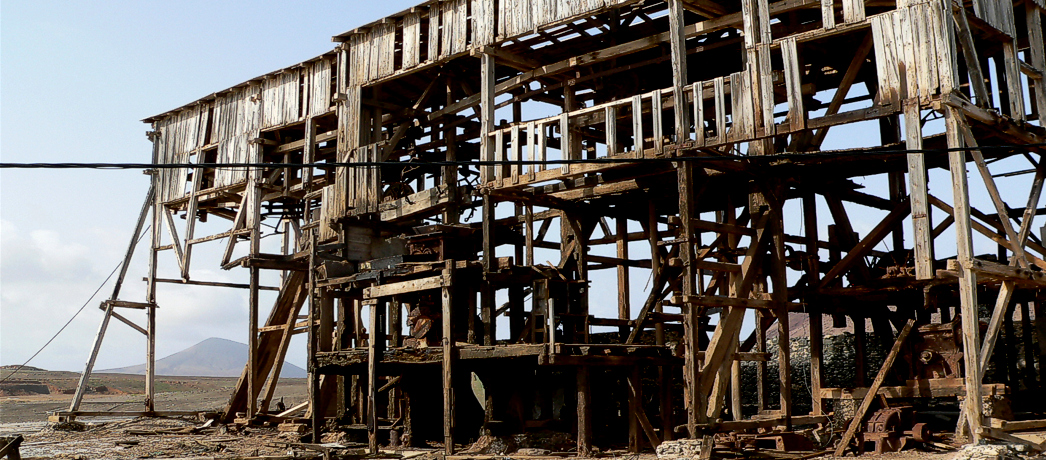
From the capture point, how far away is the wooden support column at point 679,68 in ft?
64.6

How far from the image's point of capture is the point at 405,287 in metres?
22.8

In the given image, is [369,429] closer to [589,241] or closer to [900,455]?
[589,241]

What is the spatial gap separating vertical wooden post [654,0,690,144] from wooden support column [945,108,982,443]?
4.47 metres

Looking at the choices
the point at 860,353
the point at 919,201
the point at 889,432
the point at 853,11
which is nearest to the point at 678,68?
the point at 853,11

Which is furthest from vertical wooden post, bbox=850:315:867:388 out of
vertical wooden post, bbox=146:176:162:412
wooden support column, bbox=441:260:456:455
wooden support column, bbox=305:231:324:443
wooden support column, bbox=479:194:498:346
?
vertical wooden post, bbox=146:176:162:412

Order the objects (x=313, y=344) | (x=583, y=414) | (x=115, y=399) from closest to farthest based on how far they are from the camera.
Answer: (x=583, y=414), (x=313, y=344), (x=115, y=399)

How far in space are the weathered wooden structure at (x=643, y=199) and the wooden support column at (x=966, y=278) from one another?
3cm

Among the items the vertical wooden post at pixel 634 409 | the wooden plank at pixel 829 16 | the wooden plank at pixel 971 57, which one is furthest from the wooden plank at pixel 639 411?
the wooden plank at pixel 971 57

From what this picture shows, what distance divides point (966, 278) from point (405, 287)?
10908mm

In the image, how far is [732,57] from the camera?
24406 mm

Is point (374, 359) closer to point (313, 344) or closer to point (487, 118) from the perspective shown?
point (313, 344)

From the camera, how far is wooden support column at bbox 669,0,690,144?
19703 millimetres

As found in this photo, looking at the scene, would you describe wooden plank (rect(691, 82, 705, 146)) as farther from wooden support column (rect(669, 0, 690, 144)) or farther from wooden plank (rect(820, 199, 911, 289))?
wooden plank (rect(820, 199, 911, 289))

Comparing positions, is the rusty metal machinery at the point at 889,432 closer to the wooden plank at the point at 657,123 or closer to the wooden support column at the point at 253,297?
the wooden plank at the point at 657,123
